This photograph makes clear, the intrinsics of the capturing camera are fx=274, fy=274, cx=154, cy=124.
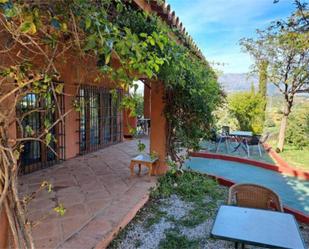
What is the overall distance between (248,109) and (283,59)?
3.91 meters

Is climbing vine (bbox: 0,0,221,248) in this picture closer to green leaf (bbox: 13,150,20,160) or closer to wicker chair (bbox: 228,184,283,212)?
green leaf (bbox: 13,150,20,160)

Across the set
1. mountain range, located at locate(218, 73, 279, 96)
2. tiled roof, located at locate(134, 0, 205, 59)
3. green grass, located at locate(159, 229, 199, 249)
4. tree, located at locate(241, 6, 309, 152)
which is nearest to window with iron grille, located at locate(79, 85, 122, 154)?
tiled roof, located at locate(134, 0, 205, 59)

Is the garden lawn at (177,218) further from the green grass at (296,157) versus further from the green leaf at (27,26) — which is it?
the green grass at (296,157)

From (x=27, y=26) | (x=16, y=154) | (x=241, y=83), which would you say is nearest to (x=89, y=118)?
(x=16, y=154)

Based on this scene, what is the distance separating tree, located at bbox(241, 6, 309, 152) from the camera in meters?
9.61

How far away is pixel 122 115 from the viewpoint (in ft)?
35.1

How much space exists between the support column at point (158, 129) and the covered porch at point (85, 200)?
405 millimetres

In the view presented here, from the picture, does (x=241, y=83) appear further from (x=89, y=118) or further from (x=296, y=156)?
(x=89, y=118)

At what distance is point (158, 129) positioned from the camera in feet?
19.6

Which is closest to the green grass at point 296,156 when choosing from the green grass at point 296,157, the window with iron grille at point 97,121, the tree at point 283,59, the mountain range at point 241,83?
the green grass at point 296,157

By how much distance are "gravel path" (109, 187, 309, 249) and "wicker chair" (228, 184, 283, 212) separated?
533mm

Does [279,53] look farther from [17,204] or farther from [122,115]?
[17,204]

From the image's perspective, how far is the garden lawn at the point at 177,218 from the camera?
3.52 m

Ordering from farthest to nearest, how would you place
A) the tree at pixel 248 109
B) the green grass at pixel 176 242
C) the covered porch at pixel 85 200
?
the tree at pixel 248 109 → the green grass at pixel 176 242 → the covered porch at pixel 85 200
